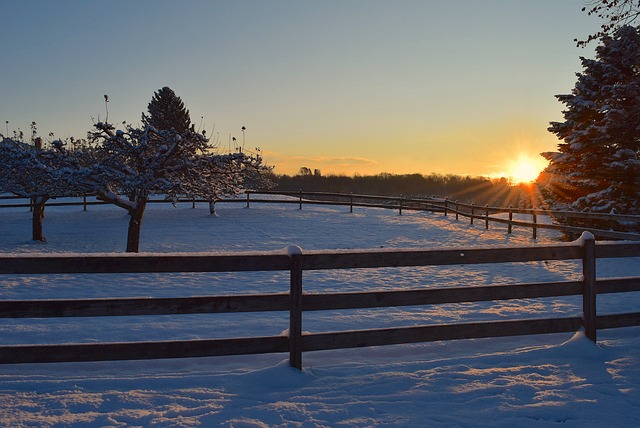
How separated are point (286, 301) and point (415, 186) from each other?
131 metres

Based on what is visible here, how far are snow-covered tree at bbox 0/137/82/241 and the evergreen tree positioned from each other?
54.7 ft

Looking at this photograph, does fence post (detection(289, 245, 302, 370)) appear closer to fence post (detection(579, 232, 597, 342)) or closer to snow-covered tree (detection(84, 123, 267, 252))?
fence post (detection(579, 232, 597, 342))

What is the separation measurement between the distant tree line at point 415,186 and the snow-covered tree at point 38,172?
86.4m

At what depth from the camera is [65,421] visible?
415 cm

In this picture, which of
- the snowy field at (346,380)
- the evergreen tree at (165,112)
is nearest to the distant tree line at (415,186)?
the evergreen tree at (165,112)

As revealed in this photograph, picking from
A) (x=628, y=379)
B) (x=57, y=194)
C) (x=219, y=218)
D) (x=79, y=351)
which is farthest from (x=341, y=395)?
(x=219, y=218)

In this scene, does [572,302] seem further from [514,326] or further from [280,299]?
[280,299]

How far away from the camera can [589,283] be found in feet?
20.5

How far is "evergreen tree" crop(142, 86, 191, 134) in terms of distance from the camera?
3966 cm

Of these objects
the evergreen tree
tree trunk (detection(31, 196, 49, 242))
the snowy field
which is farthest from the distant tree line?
the snowy field

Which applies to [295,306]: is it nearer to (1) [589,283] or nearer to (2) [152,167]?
(1) [589,283]

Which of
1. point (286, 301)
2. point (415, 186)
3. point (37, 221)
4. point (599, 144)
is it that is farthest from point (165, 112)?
point (415, 186)

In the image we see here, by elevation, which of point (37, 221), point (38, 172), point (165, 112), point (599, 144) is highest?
point (165, 112)

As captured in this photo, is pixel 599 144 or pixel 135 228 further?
pixel 599 144
